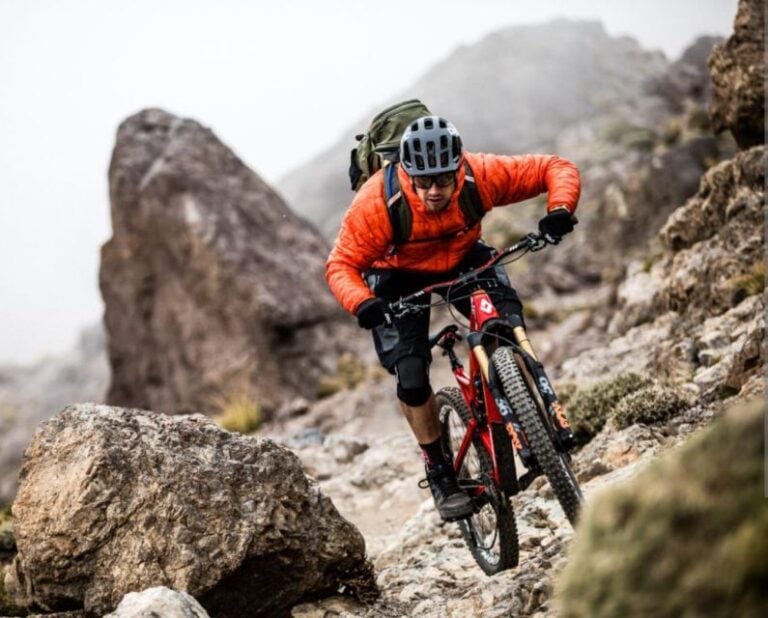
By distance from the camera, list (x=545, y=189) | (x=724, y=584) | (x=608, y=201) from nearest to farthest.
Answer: (x=724, y=584), (x=545, y=189), (x=608, y=201)

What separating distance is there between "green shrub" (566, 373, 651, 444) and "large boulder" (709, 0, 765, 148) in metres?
5.95

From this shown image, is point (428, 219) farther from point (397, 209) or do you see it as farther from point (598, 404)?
point (598, 404)

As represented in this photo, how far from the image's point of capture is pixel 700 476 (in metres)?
2.03

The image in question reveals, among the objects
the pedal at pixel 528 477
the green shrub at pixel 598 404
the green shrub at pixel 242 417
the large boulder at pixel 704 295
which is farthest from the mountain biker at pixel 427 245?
the green shrub at pixel 242 417

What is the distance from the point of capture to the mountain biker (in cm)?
557

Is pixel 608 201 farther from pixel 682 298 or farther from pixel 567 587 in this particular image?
pixel 567 587

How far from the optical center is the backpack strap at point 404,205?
19.2 feet

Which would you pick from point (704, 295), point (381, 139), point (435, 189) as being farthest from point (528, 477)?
point (704, 295)

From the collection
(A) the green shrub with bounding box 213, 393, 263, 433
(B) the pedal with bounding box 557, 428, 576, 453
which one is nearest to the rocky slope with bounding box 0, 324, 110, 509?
(A) the green shrub with bounding box 213, 393, 263, 433

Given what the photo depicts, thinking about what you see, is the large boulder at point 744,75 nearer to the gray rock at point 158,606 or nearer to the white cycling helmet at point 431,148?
the white cycling helmet at point 431,148

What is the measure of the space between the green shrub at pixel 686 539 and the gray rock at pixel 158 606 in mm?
2972

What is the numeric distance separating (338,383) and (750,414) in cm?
2002

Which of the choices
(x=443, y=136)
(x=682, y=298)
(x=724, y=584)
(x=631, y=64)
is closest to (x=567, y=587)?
(x=724, y=584)

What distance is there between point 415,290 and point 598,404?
152 inches
